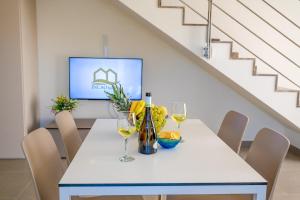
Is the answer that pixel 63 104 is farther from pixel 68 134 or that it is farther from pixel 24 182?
pixel 68 134

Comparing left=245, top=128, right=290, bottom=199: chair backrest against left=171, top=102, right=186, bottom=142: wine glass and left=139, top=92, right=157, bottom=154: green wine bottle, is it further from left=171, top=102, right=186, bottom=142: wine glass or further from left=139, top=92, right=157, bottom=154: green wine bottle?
left=139, top=92, right=157, bottom=154: green wine bottle

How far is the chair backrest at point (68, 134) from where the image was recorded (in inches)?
92.7

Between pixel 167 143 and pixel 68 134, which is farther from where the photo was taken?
pixel 68 134

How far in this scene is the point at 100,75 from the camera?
14.8ft

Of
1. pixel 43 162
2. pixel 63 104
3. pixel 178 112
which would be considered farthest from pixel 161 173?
pixel 63 104

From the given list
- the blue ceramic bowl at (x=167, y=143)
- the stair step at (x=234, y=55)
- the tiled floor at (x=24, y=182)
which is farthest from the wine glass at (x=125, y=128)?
the stair step at (x=234, y=55)

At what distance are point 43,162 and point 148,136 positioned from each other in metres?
0.60

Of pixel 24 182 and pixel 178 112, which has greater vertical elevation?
pixel 178 112

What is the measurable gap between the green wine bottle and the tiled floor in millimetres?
1667

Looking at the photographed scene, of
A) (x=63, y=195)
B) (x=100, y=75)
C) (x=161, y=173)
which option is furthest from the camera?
(x=100, y=75)

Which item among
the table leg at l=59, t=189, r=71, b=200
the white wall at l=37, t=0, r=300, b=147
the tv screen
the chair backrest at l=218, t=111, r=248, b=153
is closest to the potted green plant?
the tv screen

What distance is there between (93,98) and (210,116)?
66.7 inches

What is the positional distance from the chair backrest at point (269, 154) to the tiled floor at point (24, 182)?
1.28 m

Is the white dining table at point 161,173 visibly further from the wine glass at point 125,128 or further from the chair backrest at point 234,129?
the chair backrest at point 234,129
